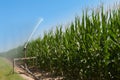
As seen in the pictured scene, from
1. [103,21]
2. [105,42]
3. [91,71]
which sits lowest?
[91,71]

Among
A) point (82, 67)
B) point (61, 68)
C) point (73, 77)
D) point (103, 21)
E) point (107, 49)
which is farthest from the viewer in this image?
point (61, 68)

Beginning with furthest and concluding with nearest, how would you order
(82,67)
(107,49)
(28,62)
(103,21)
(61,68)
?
(28,62) < (61,68) < (82,67) < (103,21) < (107,49)

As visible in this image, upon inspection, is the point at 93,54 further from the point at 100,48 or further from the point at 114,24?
the point at 114,24

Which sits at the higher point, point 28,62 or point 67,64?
point 28,62

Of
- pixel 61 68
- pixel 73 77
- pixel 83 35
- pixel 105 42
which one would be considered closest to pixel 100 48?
pixel 105 42

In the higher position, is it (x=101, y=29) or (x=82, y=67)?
(x=101, y=29)

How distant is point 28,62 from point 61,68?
1279cm

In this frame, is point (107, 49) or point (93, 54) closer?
point (107, 49)

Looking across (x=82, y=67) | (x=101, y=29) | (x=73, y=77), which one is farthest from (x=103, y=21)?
(x=73, y=77)

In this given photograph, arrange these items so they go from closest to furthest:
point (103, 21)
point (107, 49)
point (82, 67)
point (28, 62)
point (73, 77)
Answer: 1. point (107, 49)
2. point (103, 21)
3. point (82, 67)
4. point (73, 77)
5. point (28, 62)

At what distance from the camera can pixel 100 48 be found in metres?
11.2

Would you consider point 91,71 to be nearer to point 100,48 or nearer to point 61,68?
point 100,48

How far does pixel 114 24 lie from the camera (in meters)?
10.9

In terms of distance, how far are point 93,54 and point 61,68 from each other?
15.0ft
